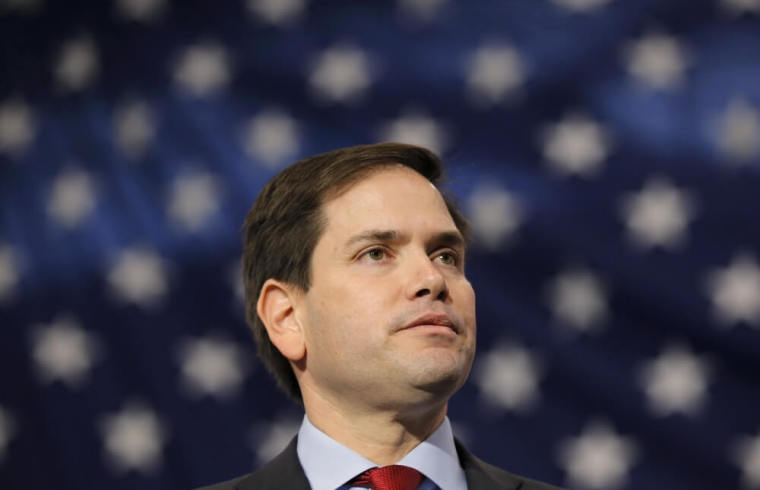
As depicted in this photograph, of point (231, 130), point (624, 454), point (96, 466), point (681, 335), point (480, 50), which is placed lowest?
point (96, 466)

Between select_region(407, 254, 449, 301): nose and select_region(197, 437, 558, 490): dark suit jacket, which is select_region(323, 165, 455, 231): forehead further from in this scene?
select_region(197, 437, 558, 490): dark suit jacket

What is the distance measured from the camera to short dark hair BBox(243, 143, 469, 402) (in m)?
2.03

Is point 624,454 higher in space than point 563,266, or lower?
lower

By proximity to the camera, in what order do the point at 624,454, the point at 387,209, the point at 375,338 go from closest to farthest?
1. the point at 375,338
2. the point at 387,209
3. the point at 624,454

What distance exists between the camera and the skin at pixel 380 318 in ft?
5.96

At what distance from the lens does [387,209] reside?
1.95 meters

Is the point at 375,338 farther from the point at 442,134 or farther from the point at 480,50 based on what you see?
the point at 480,50

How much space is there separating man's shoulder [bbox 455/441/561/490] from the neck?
97 mm

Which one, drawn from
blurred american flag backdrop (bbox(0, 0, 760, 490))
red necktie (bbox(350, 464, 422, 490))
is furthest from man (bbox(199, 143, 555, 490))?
blurred american flag backdrop (bbox(0, 0, 760, 490))

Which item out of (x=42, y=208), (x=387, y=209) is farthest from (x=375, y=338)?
(x=42, y=208)

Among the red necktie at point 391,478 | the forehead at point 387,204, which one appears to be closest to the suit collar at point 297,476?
the red necktie at point 391,478

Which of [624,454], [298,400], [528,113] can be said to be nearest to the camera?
[298,400]

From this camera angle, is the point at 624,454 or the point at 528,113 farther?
the point at 528,113

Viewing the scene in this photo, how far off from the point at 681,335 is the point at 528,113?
74cm
